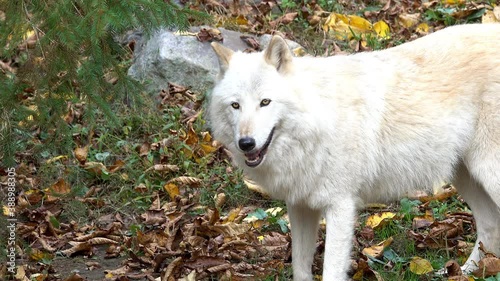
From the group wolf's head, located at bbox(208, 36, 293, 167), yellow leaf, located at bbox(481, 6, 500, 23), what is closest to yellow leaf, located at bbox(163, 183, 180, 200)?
wolf's head, located at bbox(208, 36, 293, 167)

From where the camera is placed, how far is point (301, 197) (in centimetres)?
488

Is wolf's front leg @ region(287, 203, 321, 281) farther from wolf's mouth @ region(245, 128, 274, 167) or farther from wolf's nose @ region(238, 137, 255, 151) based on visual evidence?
wolf's nose @ region(238, 137, 255, 151)

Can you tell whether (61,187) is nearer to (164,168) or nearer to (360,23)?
(164,168)

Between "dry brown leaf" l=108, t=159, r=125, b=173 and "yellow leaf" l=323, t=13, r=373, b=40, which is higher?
"yellow leaf" l=323, t=13, r=373, b=40

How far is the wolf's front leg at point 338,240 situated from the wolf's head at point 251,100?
0.59 m

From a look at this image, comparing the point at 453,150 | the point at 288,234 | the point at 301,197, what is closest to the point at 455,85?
the point at 453,150

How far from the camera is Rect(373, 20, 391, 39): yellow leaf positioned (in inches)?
338

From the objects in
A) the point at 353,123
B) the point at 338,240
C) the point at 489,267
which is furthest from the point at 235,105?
the point at 489,267

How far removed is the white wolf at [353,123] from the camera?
4680 millimetres

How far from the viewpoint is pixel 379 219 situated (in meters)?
6.06

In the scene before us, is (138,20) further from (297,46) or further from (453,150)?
(297,46)

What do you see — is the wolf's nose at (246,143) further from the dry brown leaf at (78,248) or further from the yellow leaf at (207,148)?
the yellow leaf at (207,148)

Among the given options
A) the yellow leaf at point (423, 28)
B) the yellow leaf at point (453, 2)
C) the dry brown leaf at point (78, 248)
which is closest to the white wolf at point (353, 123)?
the dry brown leaf at point (78, 248)

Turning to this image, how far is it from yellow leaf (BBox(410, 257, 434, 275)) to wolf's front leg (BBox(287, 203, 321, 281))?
2.25ft
